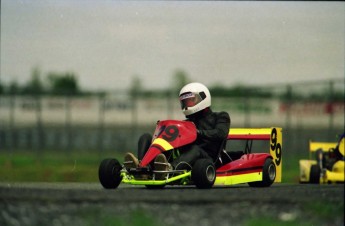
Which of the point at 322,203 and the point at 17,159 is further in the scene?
the point at 17,159

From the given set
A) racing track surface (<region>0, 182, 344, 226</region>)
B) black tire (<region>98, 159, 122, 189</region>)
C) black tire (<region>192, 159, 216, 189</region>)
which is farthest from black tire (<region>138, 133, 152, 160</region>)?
racing track surface (<region>0, 182, 344, 226</region>)

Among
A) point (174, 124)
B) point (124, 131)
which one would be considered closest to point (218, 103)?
point (124, 131)

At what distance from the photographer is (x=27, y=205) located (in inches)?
269

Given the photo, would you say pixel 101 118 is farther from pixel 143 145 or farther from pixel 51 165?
pixel 143 145

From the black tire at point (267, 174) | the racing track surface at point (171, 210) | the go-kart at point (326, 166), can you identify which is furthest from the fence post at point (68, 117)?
the racing track surface at point (171, 210)

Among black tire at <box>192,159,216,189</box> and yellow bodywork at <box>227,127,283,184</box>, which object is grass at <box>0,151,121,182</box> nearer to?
yellow bodywork at <box>227,127,283,184</box>

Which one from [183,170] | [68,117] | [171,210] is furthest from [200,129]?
[68,117]

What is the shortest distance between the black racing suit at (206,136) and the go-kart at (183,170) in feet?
0.30

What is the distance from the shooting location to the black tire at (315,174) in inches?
585

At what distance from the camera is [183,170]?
11.4 metres

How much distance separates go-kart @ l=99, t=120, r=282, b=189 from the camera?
37.0 ft

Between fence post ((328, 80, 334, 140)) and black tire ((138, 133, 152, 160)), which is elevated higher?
fence post ((328, 80, 334, 140))

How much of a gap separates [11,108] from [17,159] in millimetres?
1956

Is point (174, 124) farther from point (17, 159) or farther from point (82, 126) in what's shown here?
point (82, 126)
